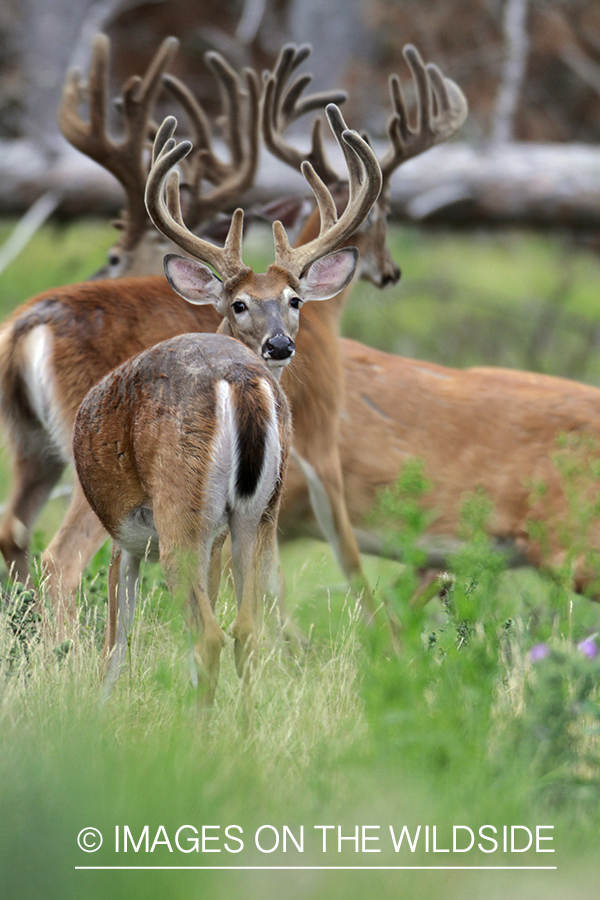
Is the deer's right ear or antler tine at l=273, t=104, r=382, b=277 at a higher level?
antler tine at l=273, t=104, r=382, b=277

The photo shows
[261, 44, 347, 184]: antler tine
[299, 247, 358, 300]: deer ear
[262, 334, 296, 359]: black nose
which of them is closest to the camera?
[262, 334, 296, 359]: black nose

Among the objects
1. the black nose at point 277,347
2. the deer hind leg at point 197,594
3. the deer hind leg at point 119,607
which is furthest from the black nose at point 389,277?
the deer hind leg at point 197,594

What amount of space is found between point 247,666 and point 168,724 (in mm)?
276

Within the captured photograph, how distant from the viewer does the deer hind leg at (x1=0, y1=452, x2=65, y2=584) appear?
5371mm

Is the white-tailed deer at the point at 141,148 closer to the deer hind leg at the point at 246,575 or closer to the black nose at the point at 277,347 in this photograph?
the black nose at the point at 277,347

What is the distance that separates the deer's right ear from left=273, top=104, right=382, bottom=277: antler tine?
0.79ft

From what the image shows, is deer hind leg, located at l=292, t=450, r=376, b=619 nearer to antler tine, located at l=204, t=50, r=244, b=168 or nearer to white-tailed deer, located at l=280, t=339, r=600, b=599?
white-tailed deer, located at l=280, t=339, r=600, b=599

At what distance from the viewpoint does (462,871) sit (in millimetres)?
2701

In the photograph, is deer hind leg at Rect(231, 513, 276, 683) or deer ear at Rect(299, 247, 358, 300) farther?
deer ear at Rect(299, 247, 358, 300)

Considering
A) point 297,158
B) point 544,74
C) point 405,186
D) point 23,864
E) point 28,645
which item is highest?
point 544,74

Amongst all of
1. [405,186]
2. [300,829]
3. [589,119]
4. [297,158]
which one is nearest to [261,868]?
[300,829]

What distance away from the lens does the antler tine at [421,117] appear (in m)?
6.20

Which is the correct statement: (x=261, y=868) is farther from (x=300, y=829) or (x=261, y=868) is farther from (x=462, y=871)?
(x=462, y=871)

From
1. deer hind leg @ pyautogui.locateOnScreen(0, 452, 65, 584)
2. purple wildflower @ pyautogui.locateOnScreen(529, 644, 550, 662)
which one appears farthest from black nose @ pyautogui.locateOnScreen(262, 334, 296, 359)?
deer hind leg @ pyautogui.locateOnScreen(0, 452, 65, 584)
